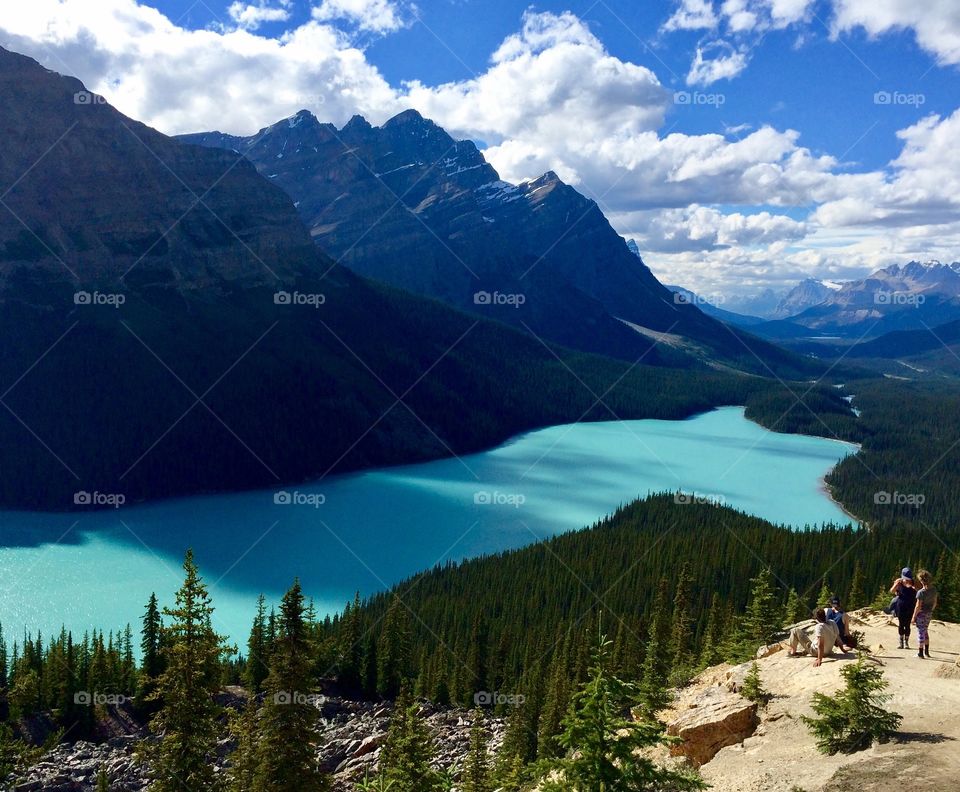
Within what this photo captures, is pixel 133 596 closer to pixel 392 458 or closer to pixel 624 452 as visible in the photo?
pixel 392 458

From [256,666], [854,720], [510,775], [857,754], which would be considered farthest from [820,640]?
[256,666]

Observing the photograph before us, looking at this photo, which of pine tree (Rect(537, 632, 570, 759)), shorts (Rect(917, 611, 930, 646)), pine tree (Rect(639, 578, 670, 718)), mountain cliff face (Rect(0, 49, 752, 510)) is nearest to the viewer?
shorts (Rect(917, 611, 930, 646))

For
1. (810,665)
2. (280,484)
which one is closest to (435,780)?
(810,665)

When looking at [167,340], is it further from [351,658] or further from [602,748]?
[602,748]

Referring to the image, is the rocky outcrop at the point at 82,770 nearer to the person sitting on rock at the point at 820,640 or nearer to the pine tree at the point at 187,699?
the pine tree at the point at 187,699

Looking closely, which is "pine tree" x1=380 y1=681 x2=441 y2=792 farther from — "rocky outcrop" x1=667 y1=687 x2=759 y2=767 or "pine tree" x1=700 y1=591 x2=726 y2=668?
"pine tree" x1=700 y1=591 x2=726 y2=668

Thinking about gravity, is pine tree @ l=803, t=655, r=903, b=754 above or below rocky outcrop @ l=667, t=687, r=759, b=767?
above

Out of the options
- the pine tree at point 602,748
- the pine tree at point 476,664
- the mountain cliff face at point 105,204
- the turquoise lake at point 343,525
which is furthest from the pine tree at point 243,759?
the mountain cliff face at point 105,204

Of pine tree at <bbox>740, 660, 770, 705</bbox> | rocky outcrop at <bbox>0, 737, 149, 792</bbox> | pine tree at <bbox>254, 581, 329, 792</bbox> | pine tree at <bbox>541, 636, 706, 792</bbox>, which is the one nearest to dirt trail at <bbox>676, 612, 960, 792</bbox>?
pine tree at <bbox>740, 660, 770, 705</bbox>
